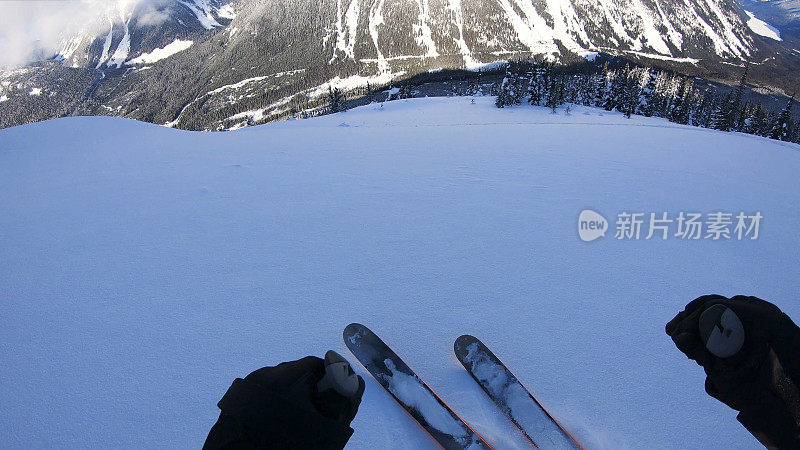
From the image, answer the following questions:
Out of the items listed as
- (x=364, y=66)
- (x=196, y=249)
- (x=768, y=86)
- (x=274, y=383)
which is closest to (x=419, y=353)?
(x=274, y=383)

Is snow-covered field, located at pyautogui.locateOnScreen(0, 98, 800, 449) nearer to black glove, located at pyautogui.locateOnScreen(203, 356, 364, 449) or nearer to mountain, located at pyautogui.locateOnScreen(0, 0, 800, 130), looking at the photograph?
black glove, located at pyautogui.locateOnScreen(203, 356, 364, 449)

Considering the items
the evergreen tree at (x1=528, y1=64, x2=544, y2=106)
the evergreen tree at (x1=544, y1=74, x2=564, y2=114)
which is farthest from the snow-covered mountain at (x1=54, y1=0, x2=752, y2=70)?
the evergreen tree at (x1=528, y1=64, x2=544, y2=106)

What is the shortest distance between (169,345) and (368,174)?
473 centimetres

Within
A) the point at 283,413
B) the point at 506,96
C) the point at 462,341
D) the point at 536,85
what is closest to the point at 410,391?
the point at 462,341

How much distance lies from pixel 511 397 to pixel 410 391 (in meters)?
0.77

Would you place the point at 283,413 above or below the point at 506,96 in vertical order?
below

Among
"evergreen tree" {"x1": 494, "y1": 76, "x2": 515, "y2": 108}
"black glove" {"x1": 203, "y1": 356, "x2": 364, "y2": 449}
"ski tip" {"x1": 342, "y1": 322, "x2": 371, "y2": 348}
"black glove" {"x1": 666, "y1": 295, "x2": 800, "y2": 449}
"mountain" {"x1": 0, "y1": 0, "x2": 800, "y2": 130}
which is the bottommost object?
"ski tip" {"x1": 342, "y1": 322, "x2": 371, "y2": 348}

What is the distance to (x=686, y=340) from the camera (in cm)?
145

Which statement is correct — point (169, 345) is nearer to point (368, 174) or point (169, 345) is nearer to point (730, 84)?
point (368, 174)

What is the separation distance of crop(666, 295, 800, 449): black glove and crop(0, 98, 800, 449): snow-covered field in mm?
1257

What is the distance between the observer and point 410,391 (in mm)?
2615

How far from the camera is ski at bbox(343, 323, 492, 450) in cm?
237

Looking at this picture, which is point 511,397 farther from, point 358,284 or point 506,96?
point 506,96

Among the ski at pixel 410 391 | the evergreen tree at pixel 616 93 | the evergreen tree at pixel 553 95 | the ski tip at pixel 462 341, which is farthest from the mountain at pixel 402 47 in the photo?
the ski tip at pixel 462 341
